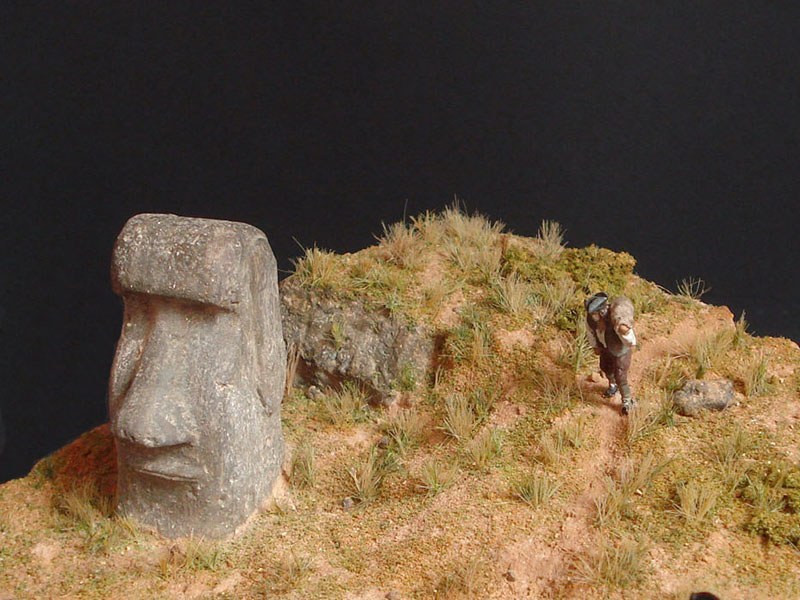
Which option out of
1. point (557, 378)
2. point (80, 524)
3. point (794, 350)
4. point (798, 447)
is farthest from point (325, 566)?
point (794, 350)

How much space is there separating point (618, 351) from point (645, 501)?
982 millimetres

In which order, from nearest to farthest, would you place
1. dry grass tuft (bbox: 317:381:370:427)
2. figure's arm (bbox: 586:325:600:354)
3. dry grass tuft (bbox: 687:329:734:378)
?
figure's arm (bbox: 586:325:600:354) → dry grass tuft (bbox: 687:329:734:378) → dry grass tuft (bbox: 317:381:370:427)

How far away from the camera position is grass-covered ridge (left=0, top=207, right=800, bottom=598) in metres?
5.88

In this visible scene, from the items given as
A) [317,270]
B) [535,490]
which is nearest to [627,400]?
[535,490]

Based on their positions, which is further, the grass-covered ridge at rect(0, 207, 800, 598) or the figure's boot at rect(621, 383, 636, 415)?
the figure's boot at rect(621, 383, 636, 415)

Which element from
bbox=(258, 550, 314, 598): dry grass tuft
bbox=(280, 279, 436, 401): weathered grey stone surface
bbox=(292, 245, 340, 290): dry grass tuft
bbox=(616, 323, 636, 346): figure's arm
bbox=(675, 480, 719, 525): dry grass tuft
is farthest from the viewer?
bbox=(292, 245, 340, 290): dry grass tuft

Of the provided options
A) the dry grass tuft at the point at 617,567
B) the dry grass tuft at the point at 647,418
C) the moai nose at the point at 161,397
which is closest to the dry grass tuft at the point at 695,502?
the dry grass tuft at the point at 617,567

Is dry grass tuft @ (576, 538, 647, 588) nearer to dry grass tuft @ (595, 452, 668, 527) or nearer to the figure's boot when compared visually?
dry grass tuft @ (595, 452, 668, 527)

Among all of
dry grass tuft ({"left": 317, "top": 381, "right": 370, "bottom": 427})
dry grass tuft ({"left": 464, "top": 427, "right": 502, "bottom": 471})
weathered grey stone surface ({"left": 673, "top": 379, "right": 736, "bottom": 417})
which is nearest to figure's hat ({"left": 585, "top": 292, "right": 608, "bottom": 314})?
weathered grey stone surface ({"left": 673, "top": 379, "right": 736, "bottom": 417})

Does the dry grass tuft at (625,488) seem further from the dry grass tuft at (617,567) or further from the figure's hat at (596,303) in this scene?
the figure's hat at (596,303)

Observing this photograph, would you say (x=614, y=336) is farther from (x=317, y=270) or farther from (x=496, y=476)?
(x=317, y=270)

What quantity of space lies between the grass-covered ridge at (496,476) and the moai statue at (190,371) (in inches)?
10.5

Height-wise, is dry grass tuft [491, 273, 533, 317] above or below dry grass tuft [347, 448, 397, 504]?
above

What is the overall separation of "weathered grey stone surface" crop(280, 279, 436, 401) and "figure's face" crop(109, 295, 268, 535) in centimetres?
155
